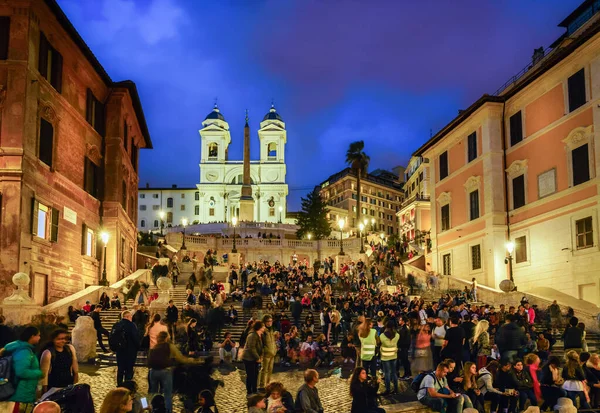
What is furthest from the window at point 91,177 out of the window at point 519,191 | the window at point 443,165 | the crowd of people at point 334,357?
the window at point 519,191

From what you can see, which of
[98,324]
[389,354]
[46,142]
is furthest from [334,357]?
[46,142]

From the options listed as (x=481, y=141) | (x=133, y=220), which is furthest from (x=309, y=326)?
(x=133, y=220)

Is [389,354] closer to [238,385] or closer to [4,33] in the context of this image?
[238,385]

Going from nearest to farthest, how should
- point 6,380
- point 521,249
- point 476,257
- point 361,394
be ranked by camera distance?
1. point 6,380
2. point 361,394
3. point 521,249
4. point 476,257

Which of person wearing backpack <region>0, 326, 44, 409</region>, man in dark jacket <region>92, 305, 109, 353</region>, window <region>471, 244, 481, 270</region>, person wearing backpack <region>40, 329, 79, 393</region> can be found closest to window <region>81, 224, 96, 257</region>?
man in dark jacket <region>92, 305, 109, 353</region>

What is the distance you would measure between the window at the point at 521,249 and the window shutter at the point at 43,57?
21.9 m

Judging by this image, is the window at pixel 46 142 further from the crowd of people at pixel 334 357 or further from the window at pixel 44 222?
the crowd of people at pixel 334 357

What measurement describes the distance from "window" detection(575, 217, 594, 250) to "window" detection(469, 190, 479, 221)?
7970mm

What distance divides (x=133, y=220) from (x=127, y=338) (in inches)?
1152

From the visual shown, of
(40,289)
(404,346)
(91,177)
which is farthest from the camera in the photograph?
(91,177)

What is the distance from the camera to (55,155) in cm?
2594

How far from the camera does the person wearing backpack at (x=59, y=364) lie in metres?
8.95

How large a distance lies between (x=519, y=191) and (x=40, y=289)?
862 inches

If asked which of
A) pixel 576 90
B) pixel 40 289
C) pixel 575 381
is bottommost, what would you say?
pixel 575 381
